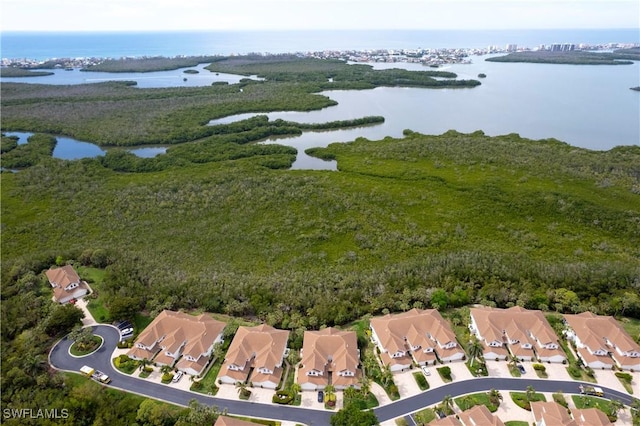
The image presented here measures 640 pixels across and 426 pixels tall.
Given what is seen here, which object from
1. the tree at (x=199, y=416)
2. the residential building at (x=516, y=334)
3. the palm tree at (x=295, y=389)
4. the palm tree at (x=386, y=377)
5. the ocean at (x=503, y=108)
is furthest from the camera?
the ocean at (x=503, y=108)

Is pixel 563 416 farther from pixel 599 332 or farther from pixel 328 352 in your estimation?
pixel 328 352

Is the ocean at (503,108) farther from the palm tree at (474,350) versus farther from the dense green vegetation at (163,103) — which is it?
the palm tree at (474,350)

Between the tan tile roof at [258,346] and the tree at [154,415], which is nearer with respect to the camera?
the tree at [154,415]

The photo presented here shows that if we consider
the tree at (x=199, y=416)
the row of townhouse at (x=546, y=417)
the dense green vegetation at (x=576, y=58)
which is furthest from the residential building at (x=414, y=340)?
the dense green vegetation at (x=576, y=58)

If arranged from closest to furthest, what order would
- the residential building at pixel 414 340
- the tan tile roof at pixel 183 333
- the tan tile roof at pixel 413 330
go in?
the residential building at pixel 414 340 → the tan tile roof at pixel 183 333 → the tan tile roof at pixel 413 330

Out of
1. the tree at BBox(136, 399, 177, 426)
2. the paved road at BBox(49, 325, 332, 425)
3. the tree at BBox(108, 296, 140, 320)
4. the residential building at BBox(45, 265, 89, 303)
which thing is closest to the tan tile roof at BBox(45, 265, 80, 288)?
the residential building at BBox(45, 265, 89, 303)

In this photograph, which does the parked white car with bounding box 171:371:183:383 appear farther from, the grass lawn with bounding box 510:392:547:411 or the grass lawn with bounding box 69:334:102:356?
the grass lawn with bounding box 510:392:547:411
